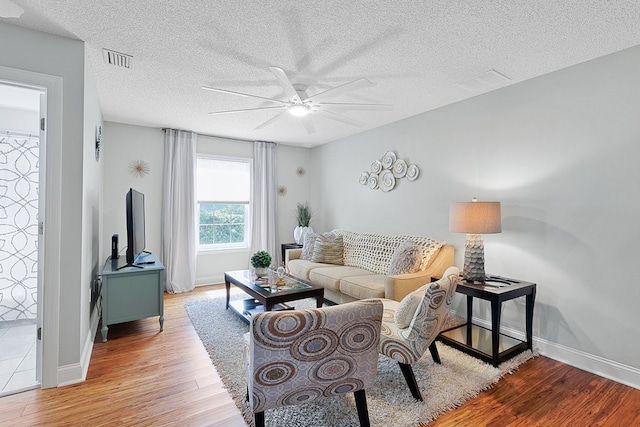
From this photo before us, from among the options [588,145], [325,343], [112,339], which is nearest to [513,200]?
[588,145]

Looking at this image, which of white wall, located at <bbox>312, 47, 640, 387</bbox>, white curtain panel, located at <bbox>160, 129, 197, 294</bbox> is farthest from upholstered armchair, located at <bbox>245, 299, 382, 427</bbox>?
white curtain panel, located at <bbox>160, 129, 197, 294</bbox>

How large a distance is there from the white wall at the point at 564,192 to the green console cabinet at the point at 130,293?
10.7ft

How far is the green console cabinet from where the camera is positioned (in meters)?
2.90

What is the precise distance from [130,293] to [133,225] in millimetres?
690

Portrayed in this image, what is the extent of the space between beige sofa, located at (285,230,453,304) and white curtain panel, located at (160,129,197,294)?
162 cm

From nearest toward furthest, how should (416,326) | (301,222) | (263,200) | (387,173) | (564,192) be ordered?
1. (416,326)
2. (564,192)
3. (387,173)
4. (263,200)
5. (301,222)

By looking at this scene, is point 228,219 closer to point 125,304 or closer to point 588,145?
point 125,304

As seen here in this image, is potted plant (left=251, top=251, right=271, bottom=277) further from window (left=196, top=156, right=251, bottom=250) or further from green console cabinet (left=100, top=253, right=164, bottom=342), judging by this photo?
window (left=196, top=156, right=251, bottom=250)

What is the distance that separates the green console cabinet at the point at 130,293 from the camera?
2902mm

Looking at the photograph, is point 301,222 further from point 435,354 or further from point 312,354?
point 312,354

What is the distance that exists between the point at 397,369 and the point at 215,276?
3745 millimetres

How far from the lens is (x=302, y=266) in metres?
4.28

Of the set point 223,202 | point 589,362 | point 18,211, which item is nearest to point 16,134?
point 18,211

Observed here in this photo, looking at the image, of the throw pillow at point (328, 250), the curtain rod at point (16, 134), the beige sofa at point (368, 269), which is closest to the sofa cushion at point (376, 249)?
the beige sofa at point (368, 269)
